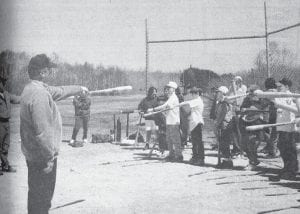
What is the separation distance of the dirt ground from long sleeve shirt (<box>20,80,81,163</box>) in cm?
143

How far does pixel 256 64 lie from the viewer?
29.6 feet

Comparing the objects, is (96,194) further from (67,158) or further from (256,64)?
(256,64)

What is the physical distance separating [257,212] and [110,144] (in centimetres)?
760

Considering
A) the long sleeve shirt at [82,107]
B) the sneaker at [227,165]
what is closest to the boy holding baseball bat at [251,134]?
the sneaker at [227,165]

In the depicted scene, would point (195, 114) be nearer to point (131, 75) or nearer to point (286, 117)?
point (286, 117)

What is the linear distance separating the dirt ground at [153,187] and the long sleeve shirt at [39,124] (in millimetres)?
1429

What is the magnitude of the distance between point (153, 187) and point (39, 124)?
2.83m

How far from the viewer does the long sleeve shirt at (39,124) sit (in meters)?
3.40

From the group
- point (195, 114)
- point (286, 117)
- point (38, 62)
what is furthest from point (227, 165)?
point (38, 62)

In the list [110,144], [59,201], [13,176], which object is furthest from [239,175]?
[110,144]

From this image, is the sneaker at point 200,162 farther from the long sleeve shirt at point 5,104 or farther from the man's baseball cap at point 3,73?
the man's baseball cap at point 3,73

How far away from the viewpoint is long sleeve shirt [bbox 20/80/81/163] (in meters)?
3.40

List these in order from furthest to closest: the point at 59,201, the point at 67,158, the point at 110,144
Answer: the point at 110,144, the point at 67,158, the point at 59,201

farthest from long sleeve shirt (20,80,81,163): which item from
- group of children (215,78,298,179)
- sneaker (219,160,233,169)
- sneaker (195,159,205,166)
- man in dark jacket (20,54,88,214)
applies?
sneaker (195,159,205,166)
